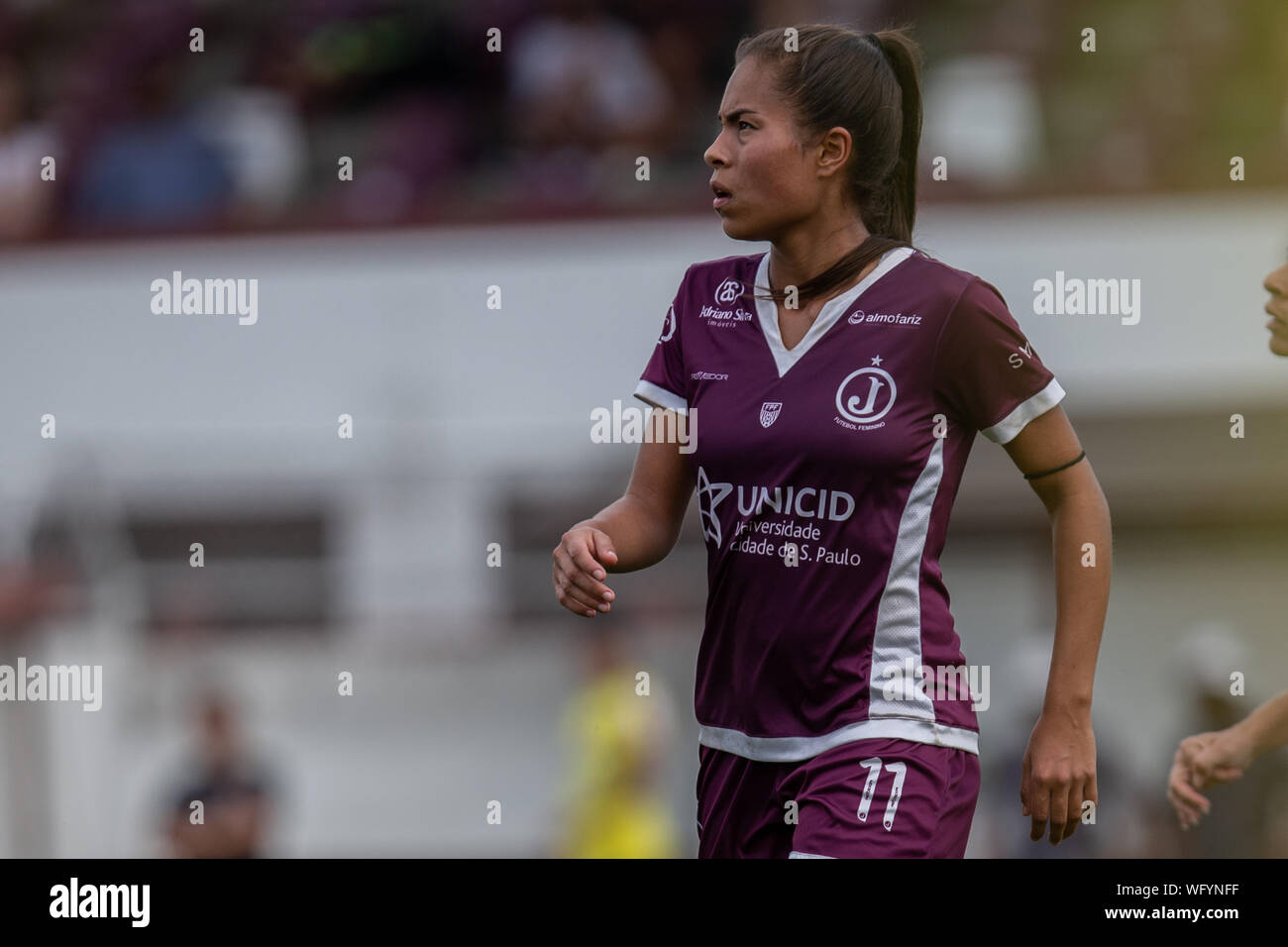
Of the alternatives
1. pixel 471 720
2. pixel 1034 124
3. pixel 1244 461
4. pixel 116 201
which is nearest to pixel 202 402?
pixel 116 201

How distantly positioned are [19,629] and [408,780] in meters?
2.18

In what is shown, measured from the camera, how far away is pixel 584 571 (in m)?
3.24

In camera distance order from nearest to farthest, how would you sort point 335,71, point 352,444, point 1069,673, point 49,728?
point 1069,673 < point 49,728 < point 352,444 < point 335,71

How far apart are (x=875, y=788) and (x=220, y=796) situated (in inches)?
219

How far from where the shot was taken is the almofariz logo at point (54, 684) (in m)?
8.60

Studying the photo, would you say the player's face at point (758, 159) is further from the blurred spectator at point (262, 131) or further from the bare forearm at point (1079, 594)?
the blurred spectator at point (262, 131)

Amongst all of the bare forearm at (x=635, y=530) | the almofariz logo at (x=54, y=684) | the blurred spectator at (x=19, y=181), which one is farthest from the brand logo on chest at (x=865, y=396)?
the blurred spectator at (x=19, y=181)

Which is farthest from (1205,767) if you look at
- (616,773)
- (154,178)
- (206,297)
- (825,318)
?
(154,178)

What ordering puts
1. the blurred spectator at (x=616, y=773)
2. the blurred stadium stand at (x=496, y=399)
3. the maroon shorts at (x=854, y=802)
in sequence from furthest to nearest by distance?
1. the blurred stadium stand at (x=496, y=399)
2. the blurred spectator at (x=616, y=773)
3. the maroon shorts at (x=854, y=802)

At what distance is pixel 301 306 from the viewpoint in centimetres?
1030

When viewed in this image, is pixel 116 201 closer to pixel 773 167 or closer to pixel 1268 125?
pixel 1268 125

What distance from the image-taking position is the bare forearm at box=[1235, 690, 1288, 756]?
362 cm

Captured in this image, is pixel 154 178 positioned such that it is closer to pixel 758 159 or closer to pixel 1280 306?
pixel 758 159

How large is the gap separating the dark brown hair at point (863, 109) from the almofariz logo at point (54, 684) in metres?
6.13
